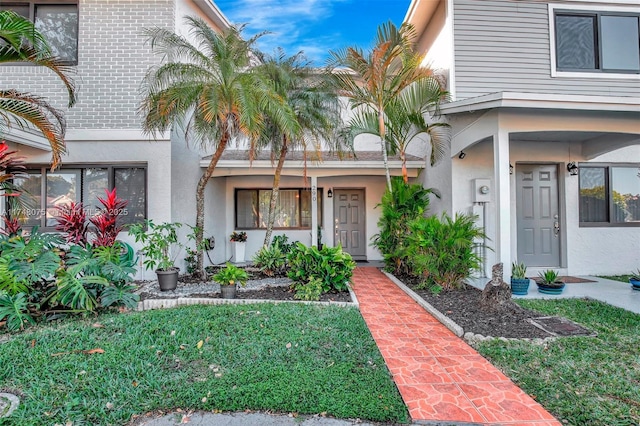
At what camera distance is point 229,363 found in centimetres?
349

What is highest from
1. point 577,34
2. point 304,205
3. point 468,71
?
point 577,34

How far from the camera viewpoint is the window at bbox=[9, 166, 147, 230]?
7.48 meters

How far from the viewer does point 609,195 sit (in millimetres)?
7973

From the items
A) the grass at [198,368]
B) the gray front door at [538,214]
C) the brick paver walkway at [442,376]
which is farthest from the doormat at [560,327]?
the gray front door at [538,214]

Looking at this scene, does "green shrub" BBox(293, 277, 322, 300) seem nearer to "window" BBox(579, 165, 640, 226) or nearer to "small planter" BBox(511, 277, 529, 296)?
"small planter" BBox(511, 277, 529, 296)

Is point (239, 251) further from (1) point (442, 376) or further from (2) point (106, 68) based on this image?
(1) point (442, 376)

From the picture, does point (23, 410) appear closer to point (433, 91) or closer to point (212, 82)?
point (212, 82)

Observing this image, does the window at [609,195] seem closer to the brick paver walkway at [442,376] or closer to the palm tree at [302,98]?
the brick paver walkway at [442,376]

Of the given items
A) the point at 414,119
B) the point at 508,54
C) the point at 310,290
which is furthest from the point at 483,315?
the point at 508,54

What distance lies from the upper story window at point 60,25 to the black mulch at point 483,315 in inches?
372

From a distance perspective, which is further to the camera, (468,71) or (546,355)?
(468,71)

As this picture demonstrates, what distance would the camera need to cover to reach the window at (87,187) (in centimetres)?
748

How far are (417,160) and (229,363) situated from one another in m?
7.47

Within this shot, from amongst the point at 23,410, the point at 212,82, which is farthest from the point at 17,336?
the point at 212,82
